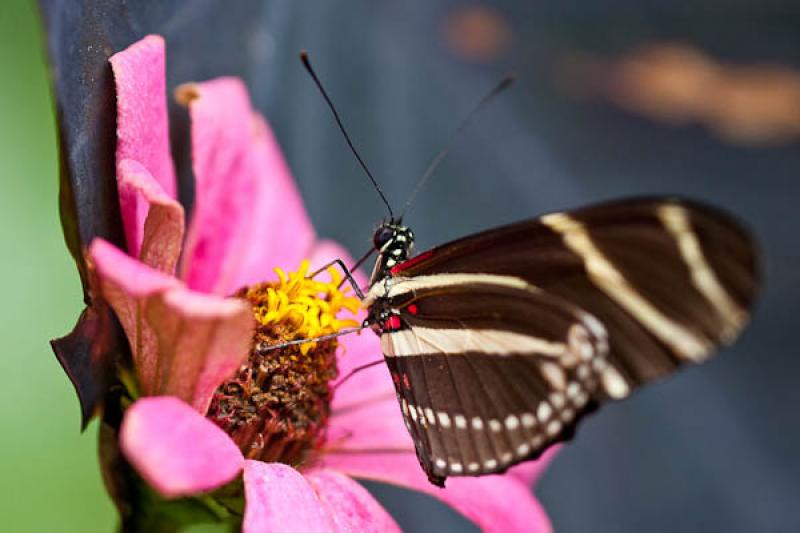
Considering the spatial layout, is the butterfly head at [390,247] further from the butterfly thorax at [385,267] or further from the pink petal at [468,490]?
the pink petal at [468,490]

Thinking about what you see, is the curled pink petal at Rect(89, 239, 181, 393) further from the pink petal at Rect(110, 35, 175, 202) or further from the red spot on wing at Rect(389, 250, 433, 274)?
the red spot on wing at Rect(389, 250, 433, 274)

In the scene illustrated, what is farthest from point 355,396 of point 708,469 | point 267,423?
point 708,469

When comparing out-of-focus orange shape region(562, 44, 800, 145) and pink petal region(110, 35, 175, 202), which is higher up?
pink petal region(110, 35, 175, 202)

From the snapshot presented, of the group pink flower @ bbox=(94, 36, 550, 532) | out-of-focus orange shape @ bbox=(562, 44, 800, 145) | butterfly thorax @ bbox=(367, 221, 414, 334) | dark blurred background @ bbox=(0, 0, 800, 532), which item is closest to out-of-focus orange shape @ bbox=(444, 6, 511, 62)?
dark blurred background @ bbox=(0, 0, 800, 532)

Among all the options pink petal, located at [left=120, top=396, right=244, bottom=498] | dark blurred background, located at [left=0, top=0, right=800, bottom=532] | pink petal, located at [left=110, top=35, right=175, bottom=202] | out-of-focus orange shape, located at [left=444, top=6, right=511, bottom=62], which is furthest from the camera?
out-of-focus orange shape, located at [left=444, top=6, right=511, bottom=62]

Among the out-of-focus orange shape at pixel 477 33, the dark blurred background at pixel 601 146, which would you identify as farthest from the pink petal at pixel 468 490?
the out-of-focus orange shape at pixel 477 33

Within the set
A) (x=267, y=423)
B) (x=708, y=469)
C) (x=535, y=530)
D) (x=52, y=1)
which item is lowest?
(x=708, y=469)

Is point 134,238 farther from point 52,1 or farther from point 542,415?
point 542,415
